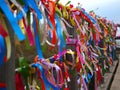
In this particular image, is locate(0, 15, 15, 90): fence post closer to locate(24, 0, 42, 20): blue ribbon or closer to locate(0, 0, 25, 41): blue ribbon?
locate(0, 0, 25, 41): blue ribbon

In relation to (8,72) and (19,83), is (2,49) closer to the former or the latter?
(8,72)

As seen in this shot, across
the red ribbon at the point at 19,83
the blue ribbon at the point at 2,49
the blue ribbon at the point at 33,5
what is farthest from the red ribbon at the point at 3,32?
the red ribbon at the point at 19,83

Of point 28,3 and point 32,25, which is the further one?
point 32,25

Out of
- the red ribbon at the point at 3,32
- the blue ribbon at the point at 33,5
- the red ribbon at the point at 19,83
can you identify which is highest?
the blue ribbon at the point at 33,5

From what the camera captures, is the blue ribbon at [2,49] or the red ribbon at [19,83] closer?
the blue ribbon at [2,49]

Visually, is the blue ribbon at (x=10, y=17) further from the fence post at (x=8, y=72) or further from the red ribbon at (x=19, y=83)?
the red ribbon at (x=19, y=83)

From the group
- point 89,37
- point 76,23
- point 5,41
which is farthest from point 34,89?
point 89,37

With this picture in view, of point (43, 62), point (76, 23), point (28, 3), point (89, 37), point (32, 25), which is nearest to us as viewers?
point (28, 3)

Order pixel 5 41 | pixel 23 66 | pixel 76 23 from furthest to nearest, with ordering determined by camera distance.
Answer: pixel 76 23 < pixel 23 66 < pixel 5 41

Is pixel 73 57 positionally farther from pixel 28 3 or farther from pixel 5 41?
pixel 5 41

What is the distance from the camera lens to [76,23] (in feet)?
11.2

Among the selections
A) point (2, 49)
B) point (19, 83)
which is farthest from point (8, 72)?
point (19, 83)

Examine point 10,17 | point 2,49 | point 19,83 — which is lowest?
point 19,83

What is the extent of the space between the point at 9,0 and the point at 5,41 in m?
0.18
